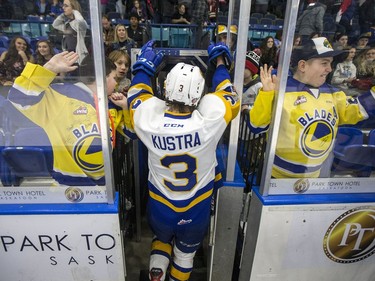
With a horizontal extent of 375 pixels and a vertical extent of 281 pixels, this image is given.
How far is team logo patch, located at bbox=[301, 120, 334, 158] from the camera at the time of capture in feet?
5.27

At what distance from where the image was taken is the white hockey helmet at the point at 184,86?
146 centimetres

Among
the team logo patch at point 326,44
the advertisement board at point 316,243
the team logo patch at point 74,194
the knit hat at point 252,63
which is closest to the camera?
the team logo patch at point 326,44

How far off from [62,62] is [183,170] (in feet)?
2.32

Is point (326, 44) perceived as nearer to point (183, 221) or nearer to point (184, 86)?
point (184, 86)

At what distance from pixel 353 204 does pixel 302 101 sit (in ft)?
2.03

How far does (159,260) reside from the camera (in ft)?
6.16

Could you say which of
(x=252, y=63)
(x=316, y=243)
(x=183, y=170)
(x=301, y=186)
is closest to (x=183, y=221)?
(x=183, y=170)

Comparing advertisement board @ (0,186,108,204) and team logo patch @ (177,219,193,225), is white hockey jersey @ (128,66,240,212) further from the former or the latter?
advertisement board @ (0,186,108,204)

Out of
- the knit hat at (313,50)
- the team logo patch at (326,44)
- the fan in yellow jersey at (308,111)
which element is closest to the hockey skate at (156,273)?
the fan in yellow jersey at (308,111)

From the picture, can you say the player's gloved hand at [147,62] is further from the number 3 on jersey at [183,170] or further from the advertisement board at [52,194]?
the advertisement board at [52,194]

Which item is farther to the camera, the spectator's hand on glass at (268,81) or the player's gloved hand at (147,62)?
the player's gloved hand at (147,62)

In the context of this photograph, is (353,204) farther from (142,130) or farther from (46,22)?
(46,22)

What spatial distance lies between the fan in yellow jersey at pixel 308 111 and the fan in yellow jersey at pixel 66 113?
774 millimetres

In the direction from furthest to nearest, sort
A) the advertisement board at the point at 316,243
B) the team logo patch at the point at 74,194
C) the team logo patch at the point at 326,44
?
the advertisement board at the point at 316,243 < the team logo patch at the point at 74,194 < the team logo patch at the point at 326,44
